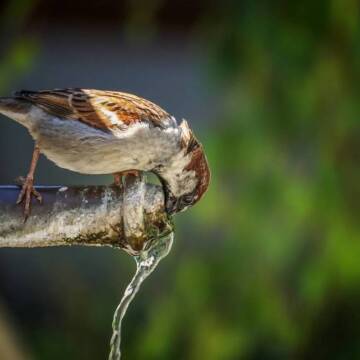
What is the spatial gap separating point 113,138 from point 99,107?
12cm

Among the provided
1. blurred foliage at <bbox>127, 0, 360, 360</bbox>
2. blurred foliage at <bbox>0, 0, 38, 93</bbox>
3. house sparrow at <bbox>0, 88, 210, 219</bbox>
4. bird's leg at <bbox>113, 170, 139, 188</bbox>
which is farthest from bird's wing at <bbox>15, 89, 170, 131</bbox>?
blurred foliage at <bbox>127, 0, 360, 360</bbox>

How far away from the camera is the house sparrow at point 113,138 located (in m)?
1.87

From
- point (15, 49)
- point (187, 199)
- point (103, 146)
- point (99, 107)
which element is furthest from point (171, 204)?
point (15, 49)

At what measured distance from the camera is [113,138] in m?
2.19

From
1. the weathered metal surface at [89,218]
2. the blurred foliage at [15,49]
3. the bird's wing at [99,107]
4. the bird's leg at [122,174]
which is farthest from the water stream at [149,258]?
the blurred foliage at [15,49]

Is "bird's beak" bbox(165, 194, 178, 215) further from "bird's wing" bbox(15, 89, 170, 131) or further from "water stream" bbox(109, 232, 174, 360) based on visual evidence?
"bird's wing" bbox(15, 89, 170, 131)

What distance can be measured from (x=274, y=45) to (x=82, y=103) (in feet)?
5.30

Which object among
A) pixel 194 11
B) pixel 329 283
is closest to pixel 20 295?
pixel 194 11

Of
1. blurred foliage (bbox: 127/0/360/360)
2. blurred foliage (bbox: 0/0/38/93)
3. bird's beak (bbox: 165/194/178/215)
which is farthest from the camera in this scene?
blurred foliage (bbox: 127/0/360/360)

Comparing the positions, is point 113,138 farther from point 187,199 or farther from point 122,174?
point 187,199

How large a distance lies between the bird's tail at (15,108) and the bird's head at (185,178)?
1.40ft

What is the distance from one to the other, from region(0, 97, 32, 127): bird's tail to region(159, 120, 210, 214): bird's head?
43 cm

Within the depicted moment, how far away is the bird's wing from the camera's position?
2158 mm

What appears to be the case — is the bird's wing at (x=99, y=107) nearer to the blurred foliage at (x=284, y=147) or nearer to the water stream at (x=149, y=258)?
the water stream at (x=149, y=258)
